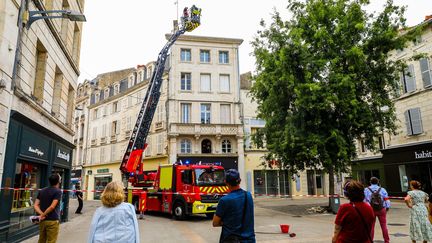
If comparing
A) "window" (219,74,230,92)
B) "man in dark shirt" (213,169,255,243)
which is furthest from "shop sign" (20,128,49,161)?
"window" (219,74,230,92)

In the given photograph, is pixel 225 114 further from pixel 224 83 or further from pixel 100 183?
pixel 100 183

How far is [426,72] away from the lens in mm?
20000

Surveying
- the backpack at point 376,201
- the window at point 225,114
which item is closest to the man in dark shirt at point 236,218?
Result: the backpack at point 376,201

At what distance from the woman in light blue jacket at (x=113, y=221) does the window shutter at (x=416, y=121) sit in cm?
2214

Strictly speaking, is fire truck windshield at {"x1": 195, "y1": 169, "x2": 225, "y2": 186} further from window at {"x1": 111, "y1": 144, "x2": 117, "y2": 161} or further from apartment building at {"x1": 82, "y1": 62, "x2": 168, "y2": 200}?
window at {"x1": 111, "y1": 144, "x2": 117, "y2": 161}

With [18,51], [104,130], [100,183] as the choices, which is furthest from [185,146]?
[18,51]

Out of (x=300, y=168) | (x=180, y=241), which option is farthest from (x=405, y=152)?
(x=180, y=241)

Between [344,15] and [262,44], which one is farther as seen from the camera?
[262,44]

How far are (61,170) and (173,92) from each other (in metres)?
15.0

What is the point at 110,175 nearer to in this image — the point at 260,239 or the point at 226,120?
the point at 226,120

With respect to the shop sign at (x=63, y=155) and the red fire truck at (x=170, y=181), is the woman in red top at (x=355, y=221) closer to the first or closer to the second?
the red fire truck at (x=170, y=181)

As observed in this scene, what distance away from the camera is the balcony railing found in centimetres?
2650

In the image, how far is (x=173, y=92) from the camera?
90.0 ft

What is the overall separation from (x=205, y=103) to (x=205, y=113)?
0.90m
